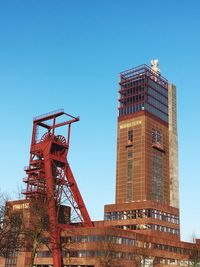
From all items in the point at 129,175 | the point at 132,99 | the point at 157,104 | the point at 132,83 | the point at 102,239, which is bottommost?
the point at 102,239

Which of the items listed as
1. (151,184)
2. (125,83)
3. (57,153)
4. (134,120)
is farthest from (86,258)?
(125,83)

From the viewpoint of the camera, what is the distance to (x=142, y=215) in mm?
129000

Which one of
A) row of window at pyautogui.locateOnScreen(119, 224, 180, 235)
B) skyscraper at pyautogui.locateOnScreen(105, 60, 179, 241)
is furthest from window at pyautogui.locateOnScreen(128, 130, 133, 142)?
row of window at pyautogui.locateOnScreen(119, 224, 180, 235)

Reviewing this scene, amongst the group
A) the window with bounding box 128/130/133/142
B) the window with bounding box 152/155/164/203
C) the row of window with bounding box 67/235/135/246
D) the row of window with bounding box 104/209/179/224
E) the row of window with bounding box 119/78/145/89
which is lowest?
the row of window with bounding box 67/235/135/246

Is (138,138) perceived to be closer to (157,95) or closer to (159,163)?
(159,163)

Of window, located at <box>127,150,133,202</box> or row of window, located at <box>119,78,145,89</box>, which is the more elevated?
row of window, located at <box>119,78,145,89</box>

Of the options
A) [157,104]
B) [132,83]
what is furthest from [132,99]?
[157,104]

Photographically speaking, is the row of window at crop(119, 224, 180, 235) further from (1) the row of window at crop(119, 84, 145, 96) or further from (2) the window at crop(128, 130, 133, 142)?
(1) the row of window at crop(119, 84, 145, 96)

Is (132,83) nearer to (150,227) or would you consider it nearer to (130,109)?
(130,109)

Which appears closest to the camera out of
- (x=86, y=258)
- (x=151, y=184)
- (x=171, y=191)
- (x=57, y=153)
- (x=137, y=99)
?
(x=86, y=258)

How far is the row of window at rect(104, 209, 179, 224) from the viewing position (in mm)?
128425

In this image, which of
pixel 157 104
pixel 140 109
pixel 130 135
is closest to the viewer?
pixel 130 135

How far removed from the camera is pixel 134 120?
489 ft

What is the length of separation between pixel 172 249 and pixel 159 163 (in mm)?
38494
